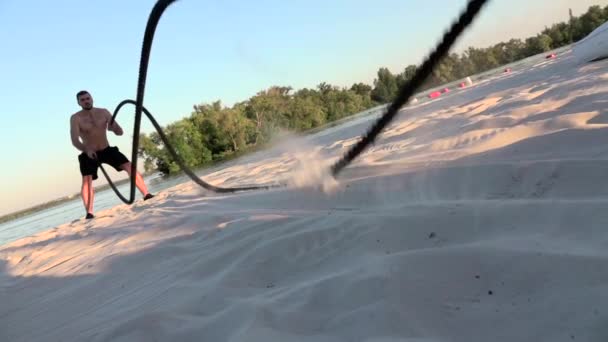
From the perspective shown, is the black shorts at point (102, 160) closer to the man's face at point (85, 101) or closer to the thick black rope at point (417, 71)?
the man's face at point (85, 101)

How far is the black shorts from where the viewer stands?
21.4 ft

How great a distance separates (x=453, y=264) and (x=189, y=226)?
7.65 feet

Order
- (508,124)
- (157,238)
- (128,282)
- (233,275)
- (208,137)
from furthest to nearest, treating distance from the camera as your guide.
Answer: (208,137) → (508,124) → (157,238) → (128,282) → (233,275)

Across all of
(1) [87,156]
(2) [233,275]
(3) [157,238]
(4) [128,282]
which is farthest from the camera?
(1) [87,156]

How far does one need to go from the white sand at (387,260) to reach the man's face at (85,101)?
3564 millimetres

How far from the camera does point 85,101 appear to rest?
6523 mm

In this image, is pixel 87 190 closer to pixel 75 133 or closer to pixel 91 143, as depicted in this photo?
pixel 91 143

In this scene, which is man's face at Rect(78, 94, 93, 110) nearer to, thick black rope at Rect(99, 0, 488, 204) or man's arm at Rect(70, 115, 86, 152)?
man's arm at Rect(70, 115, 86, 152)

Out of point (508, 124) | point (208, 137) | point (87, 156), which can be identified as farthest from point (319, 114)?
point (208, 137)

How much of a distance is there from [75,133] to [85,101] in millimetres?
529

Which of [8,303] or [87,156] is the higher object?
[87,156]

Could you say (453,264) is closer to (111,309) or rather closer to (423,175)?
(423,175)

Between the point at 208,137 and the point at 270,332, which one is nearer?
the point at 270,332

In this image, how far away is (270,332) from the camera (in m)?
1.35
